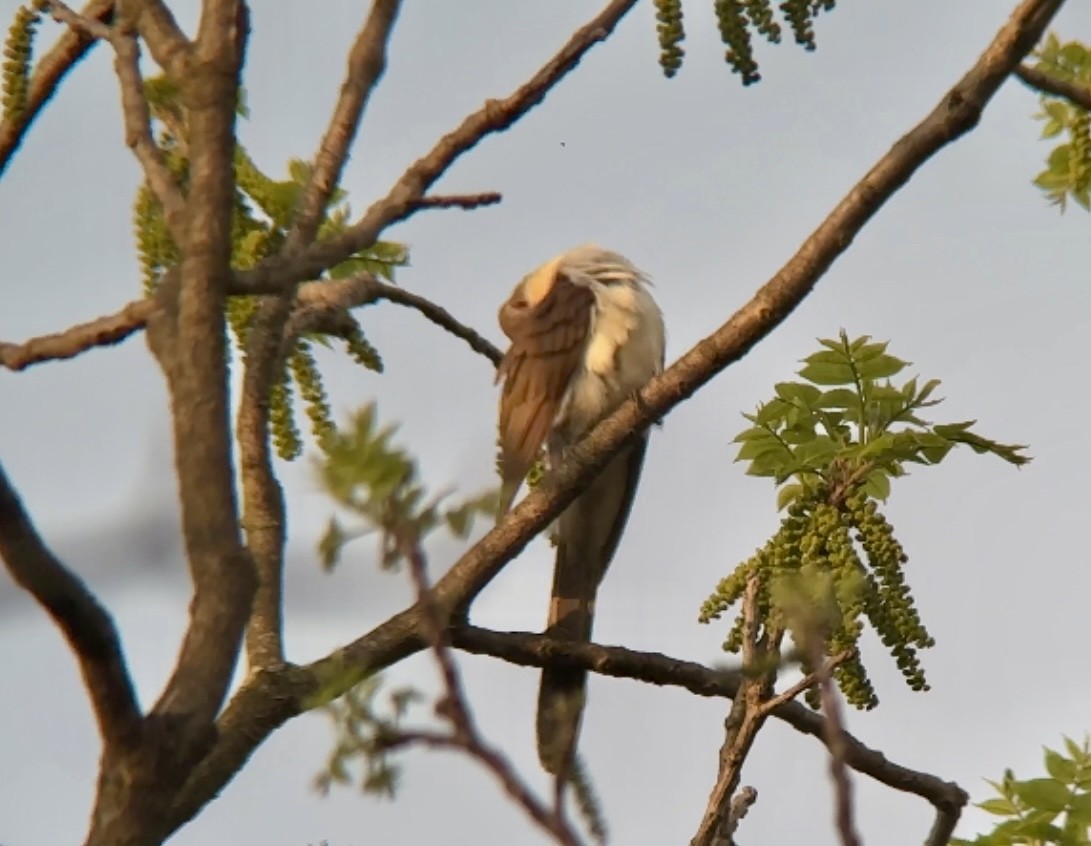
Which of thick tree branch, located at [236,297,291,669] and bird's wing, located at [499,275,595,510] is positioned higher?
bird's wing, located at [499,275,595,510]

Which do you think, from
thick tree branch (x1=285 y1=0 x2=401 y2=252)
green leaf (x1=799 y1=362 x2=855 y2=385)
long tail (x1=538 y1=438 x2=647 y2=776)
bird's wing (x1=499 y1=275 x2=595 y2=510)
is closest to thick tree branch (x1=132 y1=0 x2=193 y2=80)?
thick tree branch (x1=285 y1=0 x2=401 y2=252)

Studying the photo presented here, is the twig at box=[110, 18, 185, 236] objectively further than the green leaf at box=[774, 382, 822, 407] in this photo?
No

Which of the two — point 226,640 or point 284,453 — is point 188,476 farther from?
point 284,453

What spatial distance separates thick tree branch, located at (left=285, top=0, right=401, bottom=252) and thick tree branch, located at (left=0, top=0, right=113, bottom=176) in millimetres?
786

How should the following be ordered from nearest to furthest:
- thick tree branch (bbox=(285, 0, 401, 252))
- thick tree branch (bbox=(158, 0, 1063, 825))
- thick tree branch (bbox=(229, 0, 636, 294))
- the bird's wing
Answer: thick tree branch (bbox=(229, 0, 636, 294)), thick tree branch (bbox=(158, 0, 1063, 825)), thick tree branch (bbox=(285, 0, 401, 252)), the bird's wing

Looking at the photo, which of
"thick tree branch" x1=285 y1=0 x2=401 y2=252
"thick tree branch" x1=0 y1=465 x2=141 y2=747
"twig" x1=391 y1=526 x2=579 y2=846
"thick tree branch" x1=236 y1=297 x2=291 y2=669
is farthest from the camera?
"thick tree branch" x1=236 y1=297 x2=291 y2=669

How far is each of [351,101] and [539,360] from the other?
2.37 m

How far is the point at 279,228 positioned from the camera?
13.1ft

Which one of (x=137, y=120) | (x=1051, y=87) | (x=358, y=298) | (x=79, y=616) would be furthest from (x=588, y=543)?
(x=79, y=616)

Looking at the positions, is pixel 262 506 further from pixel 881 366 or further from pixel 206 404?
pixel 881 366

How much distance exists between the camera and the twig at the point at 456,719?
4.00 feet

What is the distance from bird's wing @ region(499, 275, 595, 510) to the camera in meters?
5.05

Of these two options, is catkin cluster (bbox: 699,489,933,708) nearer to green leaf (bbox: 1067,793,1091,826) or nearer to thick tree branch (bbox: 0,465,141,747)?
green leaf (bbox: 1067,793,1091,826)

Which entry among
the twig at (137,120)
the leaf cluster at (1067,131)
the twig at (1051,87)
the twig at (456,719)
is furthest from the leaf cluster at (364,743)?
the leaf cluster at (1067,131)
